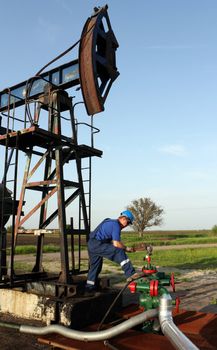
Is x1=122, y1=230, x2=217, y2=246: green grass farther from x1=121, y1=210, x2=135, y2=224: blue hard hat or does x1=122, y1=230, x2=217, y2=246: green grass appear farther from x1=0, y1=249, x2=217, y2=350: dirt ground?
x1=121, y1=210, x2=135, y2=224: blue hard hat

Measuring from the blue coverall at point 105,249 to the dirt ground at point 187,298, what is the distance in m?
1.26

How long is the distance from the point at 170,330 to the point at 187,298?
223 inches

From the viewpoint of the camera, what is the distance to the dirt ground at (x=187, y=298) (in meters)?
4.75

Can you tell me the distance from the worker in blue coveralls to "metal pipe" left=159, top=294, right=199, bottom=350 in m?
1.94

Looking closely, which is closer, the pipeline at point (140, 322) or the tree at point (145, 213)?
the pipeline at point (140, 322)

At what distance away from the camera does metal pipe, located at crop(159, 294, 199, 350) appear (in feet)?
9.34

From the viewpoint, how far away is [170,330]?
317 centimetres

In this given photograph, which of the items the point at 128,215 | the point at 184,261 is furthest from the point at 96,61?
the point at 184,261

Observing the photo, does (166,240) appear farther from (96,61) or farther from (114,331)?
(114,331)

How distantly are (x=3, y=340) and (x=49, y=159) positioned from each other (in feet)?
13.0

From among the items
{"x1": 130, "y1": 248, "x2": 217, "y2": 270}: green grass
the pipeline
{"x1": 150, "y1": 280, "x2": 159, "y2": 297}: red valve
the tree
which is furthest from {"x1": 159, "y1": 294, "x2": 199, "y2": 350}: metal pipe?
the tree

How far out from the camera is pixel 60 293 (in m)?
5.84

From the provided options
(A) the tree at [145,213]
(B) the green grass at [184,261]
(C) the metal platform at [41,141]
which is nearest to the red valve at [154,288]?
(C) the metal platform at [41,141]

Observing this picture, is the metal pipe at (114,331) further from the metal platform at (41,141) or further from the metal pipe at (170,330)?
the metal platform at (41,141)
